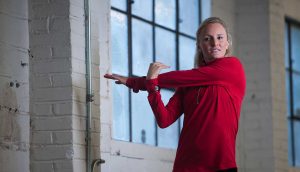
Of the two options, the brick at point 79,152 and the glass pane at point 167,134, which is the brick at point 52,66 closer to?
the brick at point 79,152

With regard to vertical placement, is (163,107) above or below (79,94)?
below

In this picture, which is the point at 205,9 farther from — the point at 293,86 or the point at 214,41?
the point at 214,41

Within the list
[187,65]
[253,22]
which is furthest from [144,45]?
[253,22]

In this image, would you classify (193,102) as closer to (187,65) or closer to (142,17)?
(142,17)

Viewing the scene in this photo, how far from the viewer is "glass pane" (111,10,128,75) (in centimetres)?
438

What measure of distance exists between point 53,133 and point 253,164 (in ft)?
7.95

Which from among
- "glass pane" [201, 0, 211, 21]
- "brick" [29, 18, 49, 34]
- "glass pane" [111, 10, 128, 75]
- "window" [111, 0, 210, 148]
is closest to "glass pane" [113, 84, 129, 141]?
"window" [111, 0, 210, 148]

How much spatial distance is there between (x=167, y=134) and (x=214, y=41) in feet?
6.35

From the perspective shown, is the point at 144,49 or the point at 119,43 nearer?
the point at 119,43

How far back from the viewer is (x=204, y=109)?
9.65 feet

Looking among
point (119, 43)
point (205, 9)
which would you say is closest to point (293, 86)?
point (205, 9)

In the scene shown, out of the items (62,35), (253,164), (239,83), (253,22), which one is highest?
(253,22)

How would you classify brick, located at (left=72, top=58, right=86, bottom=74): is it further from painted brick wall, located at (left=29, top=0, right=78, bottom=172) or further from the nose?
the nose

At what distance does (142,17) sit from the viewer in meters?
4.71
